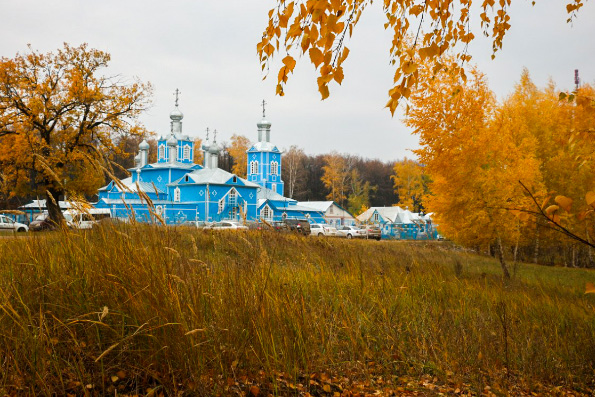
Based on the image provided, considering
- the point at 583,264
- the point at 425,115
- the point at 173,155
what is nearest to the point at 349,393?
the point at 425,115

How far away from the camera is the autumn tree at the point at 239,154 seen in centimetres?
6862

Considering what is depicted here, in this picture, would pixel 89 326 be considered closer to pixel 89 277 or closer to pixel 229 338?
pixel 89 277

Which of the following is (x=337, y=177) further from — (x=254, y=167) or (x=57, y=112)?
(x=57, y=112)

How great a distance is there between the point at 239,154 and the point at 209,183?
29889 millimetres

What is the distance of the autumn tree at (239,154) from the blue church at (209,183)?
11559 millimetres

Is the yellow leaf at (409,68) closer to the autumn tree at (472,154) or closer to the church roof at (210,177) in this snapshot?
the autumn tree at (472,154)

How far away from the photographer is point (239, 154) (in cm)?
7069

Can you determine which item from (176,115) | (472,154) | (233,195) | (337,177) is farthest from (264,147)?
(472,154)

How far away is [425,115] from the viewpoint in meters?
11.7

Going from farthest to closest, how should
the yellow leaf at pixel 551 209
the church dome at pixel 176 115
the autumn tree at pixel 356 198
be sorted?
the autumn tree at pixel 356 198, the church dome at pixel 176 115, the yellow leaf at pixel 551 209

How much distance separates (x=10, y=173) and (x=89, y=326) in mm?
A: 25018

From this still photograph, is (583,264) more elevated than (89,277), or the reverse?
(89,277)

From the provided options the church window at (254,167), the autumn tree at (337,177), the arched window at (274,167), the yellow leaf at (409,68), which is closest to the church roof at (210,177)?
the arched window at (274,167)

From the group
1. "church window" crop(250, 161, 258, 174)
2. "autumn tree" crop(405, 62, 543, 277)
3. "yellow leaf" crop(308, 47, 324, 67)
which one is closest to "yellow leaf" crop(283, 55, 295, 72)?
"yellow leaf" crop(308, 47, 324, 67)
